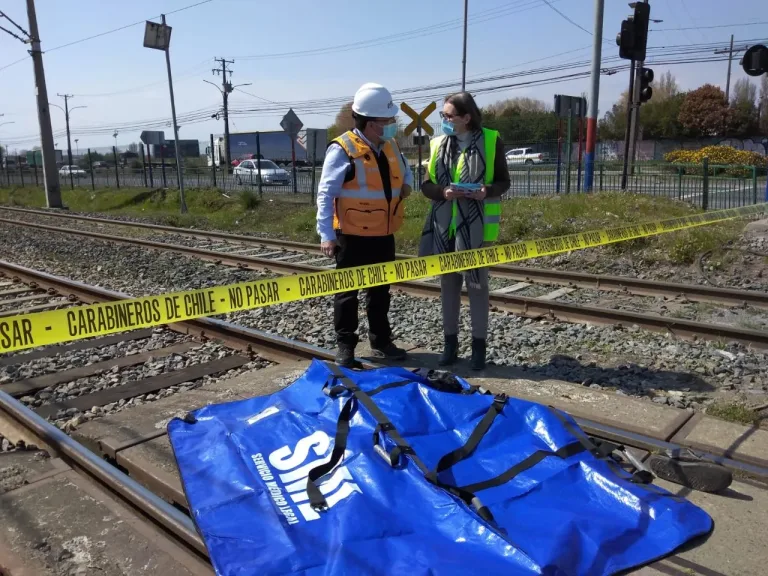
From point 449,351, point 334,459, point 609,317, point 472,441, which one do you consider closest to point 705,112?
point 609,317

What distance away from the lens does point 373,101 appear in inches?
173

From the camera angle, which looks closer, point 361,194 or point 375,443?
point 375,443

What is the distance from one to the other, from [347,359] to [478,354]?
0.97m

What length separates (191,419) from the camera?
364cm

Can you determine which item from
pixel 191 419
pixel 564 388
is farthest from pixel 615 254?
pixel 191 419

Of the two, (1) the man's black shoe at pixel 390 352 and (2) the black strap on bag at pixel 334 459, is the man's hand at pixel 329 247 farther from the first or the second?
(2) the black strap on bag at pixel 334 459

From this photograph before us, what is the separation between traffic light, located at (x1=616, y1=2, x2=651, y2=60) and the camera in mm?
12797

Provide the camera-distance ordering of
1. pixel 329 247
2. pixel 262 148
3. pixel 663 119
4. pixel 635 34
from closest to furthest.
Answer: pixel 329 247, pixel 635 34, pixel 663 119, pixel 262 148

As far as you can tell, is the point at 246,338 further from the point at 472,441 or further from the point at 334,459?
the point at 472,441

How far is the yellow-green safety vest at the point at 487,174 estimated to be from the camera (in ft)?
14.7

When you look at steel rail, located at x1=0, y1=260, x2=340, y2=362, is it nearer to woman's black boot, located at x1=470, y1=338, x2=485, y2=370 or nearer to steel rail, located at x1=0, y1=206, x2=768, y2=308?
woman's black boot, located at x1=470, y1=338, x2=485, y2=370

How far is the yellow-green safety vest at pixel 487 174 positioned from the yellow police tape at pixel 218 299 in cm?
15

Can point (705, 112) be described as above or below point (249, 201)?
above

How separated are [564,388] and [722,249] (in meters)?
A: 5.91
